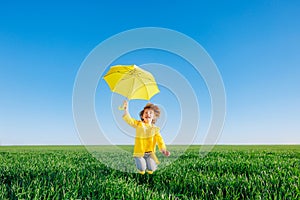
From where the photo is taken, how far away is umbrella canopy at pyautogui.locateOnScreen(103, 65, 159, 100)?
682 centimetres

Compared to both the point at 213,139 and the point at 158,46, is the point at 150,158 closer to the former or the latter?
the point at 213,139

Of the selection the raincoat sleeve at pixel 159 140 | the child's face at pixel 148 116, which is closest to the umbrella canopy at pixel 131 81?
the child's face at pixel 148 116

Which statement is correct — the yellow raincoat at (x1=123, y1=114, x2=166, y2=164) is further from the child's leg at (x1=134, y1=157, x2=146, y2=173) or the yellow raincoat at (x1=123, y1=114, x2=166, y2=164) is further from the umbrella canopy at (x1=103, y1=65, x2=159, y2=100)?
the umbrella canopy at (x1=103, y1=65, x2=159, y2=100)

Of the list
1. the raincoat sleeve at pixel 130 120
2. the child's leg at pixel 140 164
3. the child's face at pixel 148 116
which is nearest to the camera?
the child's leg at pixel 140 164

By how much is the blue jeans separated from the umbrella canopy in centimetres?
138

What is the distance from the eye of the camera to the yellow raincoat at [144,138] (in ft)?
22.8

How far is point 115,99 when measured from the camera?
274 inches

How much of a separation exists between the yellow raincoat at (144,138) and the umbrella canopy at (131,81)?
59cm

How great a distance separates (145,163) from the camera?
6891 mm

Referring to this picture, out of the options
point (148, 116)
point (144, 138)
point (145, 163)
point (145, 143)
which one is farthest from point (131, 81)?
point (145, 163)

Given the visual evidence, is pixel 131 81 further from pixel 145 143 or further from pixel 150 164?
pixel 150 164

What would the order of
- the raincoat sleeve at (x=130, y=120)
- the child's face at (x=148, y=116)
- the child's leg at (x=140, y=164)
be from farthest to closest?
the child's face at (x=148, y=116) → the raincoat sleeve at (x=130, y=120) → the child's leg at (x=140, y=164)

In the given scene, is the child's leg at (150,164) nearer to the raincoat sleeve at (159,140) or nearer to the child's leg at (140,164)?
the child's leg at (140,164)

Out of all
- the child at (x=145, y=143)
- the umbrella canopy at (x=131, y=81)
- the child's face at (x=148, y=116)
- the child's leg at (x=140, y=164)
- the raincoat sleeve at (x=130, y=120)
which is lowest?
the child's leg at (x=140, y=164)
